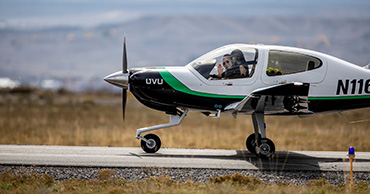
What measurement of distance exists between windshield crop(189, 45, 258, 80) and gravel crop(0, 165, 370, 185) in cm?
296

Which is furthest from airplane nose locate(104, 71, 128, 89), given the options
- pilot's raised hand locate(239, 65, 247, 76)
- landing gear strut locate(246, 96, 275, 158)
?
landing gear strut locate(246, 96, 275, 158)

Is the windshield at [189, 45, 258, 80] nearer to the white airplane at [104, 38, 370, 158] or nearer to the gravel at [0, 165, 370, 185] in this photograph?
the white airplane at [104, 38, 370, 158]

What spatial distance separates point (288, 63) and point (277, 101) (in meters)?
1.30

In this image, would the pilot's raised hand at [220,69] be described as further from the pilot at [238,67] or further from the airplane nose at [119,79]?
the airplane nose at [119,79]

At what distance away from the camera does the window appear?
1392cm

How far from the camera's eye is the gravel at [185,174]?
453 inches

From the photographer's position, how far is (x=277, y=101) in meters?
13.3

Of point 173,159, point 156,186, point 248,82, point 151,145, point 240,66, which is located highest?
point 240,66

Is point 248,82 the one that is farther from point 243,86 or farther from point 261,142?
point 261,142

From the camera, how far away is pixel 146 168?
12.1 m

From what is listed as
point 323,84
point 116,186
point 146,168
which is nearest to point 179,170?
point 146,168

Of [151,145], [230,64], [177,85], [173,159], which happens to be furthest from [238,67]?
[151,145]

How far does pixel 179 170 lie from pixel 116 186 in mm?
2017

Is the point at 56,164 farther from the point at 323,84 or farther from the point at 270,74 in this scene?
the point at 323,84
